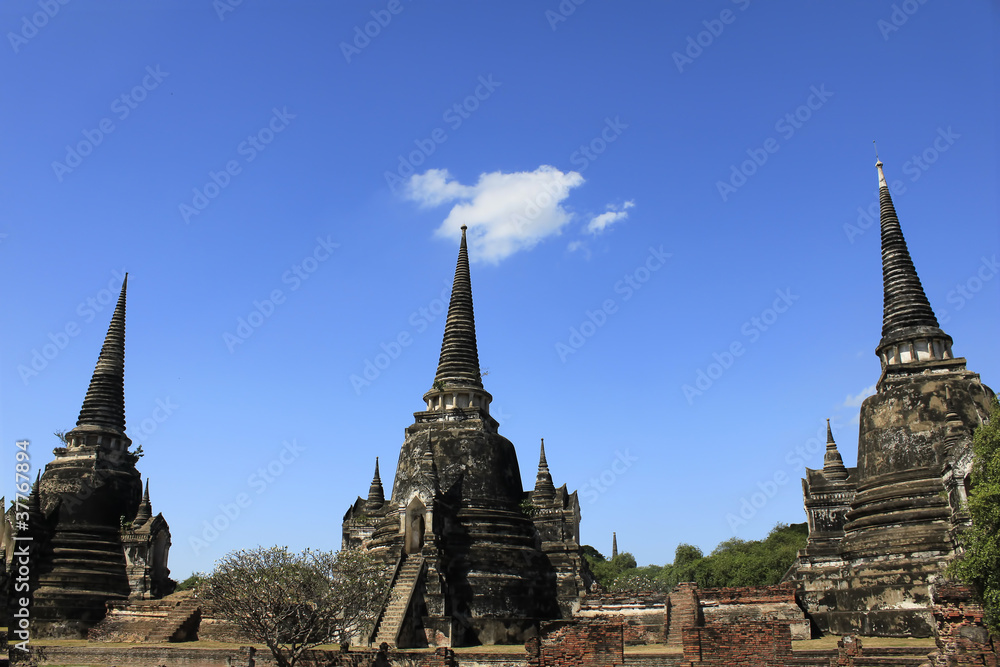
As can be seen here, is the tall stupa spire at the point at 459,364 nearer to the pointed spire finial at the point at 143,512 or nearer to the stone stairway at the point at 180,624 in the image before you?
the stone stairway at the point at 180,624

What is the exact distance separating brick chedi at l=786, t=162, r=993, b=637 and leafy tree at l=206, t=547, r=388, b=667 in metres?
15.1

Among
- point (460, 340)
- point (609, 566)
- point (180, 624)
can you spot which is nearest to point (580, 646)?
point (180, 624)

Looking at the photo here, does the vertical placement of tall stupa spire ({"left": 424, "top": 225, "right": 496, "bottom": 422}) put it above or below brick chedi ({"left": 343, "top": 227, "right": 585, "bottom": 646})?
above

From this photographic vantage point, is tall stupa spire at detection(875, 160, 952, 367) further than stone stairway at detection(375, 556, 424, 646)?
Yes

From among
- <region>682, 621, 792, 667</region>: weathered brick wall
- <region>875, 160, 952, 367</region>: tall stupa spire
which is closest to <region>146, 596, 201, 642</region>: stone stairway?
<region>682, 621, 792, 667</region>: weathered brick wall

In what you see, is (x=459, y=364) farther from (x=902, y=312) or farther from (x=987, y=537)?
(x=987, y=537)

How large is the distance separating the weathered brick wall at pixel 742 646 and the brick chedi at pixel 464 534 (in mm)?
11590

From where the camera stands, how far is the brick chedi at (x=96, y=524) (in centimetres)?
3275

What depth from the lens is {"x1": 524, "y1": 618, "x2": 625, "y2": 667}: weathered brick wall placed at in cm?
1764

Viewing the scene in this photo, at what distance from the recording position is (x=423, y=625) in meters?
26.2

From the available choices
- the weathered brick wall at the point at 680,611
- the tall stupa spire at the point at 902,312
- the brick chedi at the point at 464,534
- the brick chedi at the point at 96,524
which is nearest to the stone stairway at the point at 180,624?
the brick chedi at the point at 96,524

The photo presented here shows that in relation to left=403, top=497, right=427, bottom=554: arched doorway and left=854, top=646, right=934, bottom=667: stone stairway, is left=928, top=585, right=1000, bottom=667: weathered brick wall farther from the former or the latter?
left=403, top=497, right=427, bottom=554: arched doorway

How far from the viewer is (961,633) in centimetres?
1549

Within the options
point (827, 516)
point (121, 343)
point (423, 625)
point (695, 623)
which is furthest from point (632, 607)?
point (121, 343)
